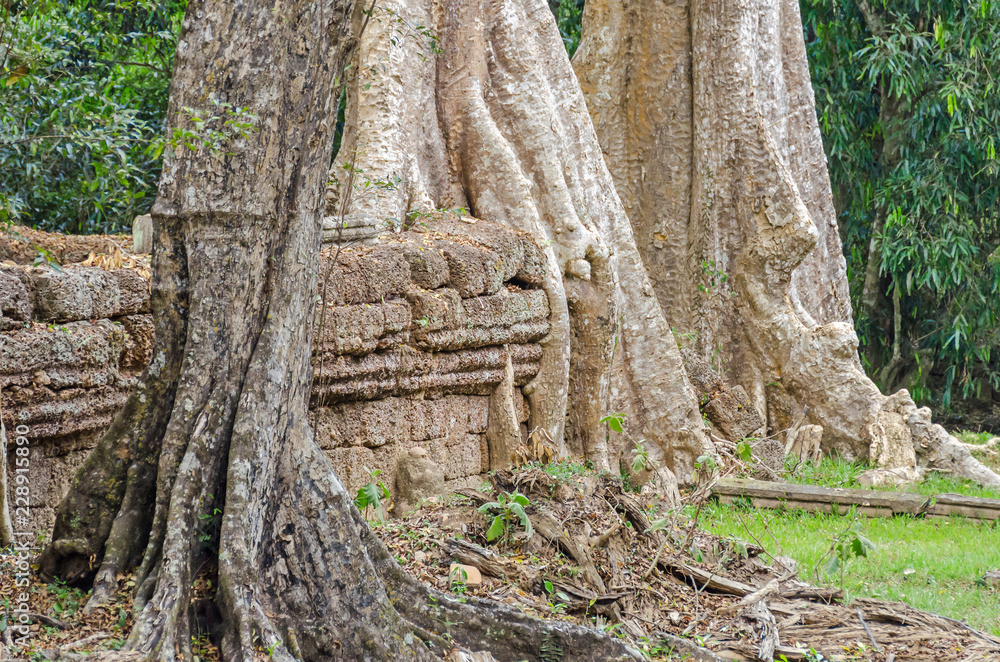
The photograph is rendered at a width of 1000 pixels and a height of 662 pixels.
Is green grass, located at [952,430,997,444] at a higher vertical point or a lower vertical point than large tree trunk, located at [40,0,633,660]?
lower

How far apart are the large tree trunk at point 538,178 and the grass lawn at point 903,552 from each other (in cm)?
107

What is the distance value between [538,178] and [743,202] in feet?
7.69

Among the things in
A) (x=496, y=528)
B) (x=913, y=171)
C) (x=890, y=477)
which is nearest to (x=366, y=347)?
(x=496, y=528)

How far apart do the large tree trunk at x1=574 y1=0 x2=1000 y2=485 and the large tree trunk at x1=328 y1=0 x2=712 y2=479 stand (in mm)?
1478

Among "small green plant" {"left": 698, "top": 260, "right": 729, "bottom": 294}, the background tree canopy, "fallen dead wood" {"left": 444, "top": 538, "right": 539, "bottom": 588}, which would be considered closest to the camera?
"fallen dead wood" {"left": 444, "top": 538, "right": 539, "bottom": 588}

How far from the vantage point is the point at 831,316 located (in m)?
8.93

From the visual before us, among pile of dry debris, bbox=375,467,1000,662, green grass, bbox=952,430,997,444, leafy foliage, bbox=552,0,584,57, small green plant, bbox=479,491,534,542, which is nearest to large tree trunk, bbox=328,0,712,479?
pile of dry debris, bbox=375,467,1000,662

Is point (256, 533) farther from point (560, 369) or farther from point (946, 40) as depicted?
point (946, 40)

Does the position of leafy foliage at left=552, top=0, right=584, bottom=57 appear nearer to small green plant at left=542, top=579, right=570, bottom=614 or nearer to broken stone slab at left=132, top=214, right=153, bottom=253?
broken stone slab at left=132, top=214, right=153, bottom=253

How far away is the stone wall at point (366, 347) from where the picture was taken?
11.2 ft

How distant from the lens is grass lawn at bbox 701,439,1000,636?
14.3 feet

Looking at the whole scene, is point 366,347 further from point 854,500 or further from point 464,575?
point 854,500

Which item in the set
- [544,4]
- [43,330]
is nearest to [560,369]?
[544,4]

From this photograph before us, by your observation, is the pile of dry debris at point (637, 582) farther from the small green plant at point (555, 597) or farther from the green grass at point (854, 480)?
the green grass at point (854, 480)
